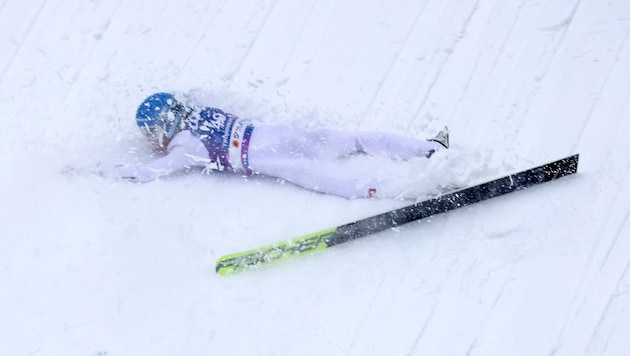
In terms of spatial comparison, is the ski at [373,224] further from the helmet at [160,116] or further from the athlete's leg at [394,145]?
the helmet at [160,116]

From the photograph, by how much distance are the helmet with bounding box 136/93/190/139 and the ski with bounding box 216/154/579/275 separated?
2.10 feet

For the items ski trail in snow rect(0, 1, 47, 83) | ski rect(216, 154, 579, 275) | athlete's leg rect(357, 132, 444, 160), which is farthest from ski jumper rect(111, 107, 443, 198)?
ski trail in snow rect(0, 1, 47, 83)

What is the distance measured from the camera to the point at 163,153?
12.2 feet

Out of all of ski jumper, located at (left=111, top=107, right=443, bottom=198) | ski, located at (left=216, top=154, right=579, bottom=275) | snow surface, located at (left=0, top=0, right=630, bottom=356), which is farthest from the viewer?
ski jumper, located at (left=111, top=107, right=443, bottom=198)

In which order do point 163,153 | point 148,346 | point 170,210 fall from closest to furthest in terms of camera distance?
point 148,346
point 170,210
point 163,153

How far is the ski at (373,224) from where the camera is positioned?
327 cm

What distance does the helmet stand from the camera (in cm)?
355

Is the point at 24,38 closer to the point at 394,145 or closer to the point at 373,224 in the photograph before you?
the point at 394,145

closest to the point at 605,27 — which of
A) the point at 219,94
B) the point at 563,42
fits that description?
the point at 563,42

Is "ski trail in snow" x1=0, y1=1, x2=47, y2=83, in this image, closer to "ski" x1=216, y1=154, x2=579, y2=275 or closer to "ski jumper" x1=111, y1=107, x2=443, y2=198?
"ski jumper" x1=111, y1=107, x2=443, y2=198

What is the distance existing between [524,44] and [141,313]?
83.1 inches

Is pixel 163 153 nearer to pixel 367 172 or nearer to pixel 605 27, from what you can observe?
pixel 367 172

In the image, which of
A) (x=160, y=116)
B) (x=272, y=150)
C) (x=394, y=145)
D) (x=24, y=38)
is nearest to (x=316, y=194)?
(x=272, y=150)

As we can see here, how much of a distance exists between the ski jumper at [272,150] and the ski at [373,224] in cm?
22
